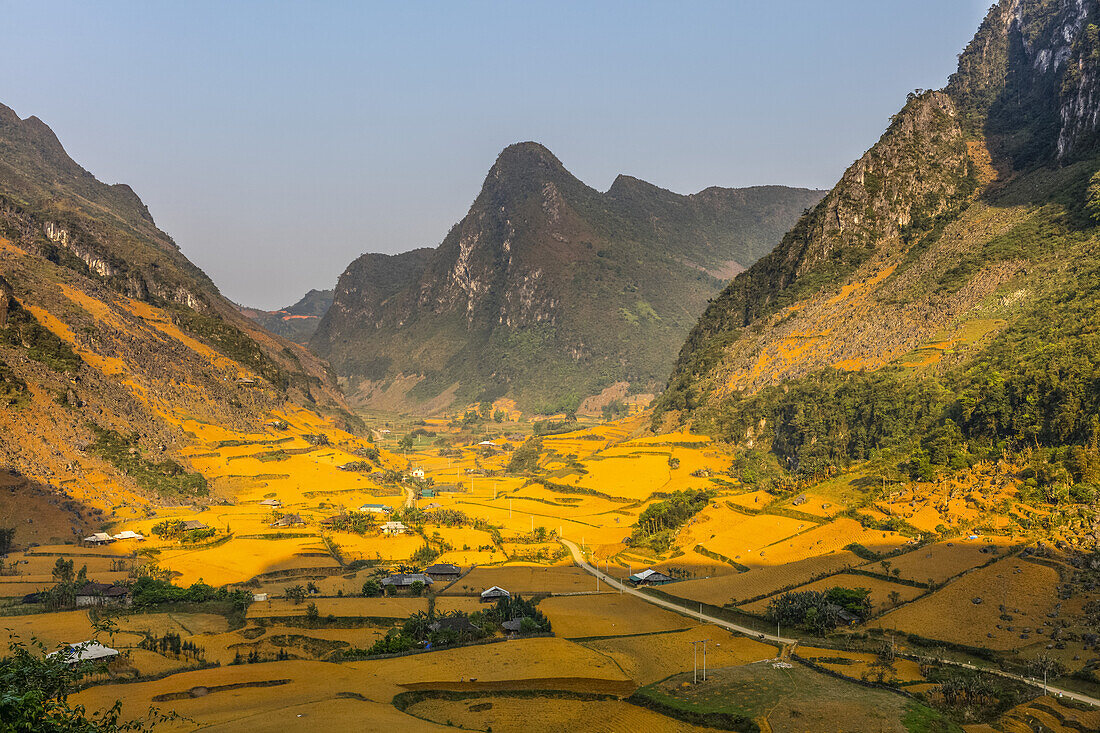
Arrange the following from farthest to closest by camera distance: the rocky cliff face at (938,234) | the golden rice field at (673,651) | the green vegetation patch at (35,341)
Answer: the rocky cliff face at (938,234) → the green vegetation patch at (35,341) → the golden rice field at (673,651)

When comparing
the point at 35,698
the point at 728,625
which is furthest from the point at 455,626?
the point at 35,698

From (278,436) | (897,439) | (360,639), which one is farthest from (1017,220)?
(278,436)

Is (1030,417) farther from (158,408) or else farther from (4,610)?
(158,408)

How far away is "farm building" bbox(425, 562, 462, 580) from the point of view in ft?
185

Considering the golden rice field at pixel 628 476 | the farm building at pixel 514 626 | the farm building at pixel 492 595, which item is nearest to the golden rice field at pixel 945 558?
the farm building at pixel 514 626

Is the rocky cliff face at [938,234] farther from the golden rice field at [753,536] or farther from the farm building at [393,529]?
the farm building at [393,529]

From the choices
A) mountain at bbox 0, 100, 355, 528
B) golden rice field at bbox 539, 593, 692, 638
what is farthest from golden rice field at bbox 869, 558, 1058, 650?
mountain at bbox 0, 100, 355, 528

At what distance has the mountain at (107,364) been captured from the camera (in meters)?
72.4

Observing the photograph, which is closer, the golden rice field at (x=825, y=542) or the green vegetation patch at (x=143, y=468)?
the golden rice field at (x=825, y=542)

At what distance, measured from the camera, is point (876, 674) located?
3434 centimetres

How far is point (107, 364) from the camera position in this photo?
9300cm

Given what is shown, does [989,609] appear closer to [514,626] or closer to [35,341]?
[514,626]

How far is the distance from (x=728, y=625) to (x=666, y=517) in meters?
25.4

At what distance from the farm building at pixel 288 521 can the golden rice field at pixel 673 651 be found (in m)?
39.2
